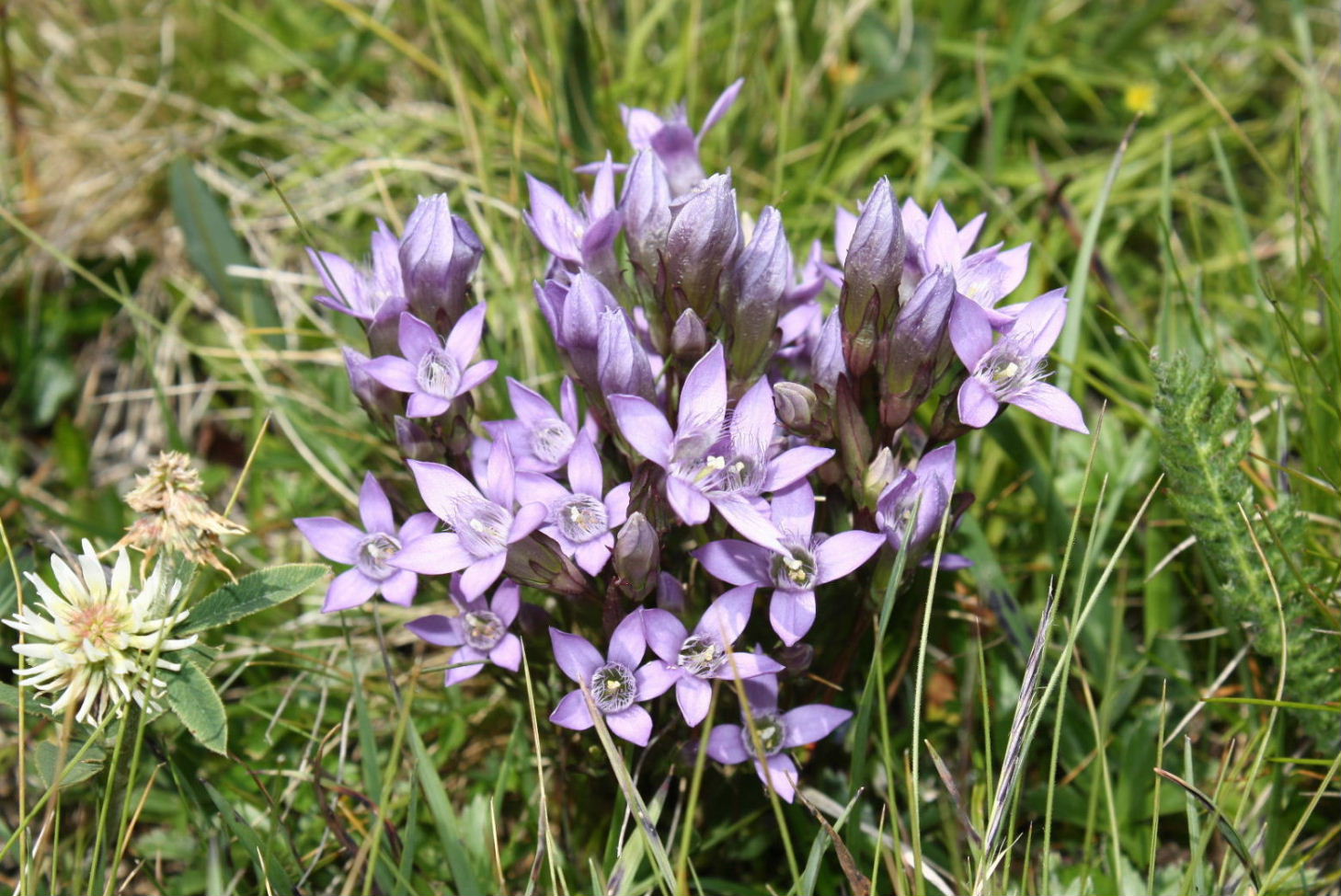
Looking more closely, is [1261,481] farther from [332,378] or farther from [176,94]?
[176,94]

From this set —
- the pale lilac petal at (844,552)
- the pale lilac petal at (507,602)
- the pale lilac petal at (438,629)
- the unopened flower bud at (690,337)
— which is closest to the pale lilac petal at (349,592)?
the pale lilac petal at (438,629)

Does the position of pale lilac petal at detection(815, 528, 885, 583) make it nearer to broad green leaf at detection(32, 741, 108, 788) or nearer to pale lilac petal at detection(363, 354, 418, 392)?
pale lilac petal at detection(363, 354, 418, 392)

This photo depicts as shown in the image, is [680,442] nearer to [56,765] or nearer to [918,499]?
[918,499]

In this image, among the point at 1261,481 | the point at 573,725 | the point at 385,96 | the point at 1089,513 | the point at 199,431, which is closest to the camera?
the point at 573,725

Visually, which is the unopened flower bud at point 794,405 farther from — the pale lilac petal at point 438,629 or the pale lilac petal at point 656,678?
the pale lilac petal at point 438,629

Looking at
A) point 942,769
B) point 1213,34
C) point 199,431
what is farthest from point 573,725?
point 1213,34

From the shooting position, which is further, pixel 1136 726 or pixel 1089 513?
pixel 1089 513
